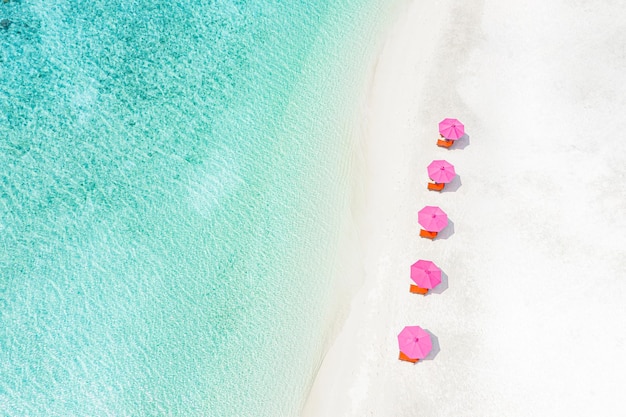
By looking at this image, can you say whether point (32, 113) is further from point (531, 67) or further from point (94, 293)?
point (531, 67)

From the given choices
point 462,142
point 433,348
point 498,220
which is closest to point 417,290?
point 433,348

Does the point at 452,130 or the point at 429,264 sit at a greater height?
the point at 452,130

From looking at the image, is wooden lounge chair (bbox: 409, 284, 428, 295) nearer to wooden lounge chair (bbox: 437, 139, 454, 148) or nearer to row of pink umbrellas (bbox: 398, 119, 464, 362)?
row of pink umbrellas (bbox: 398, 119, 464, 362)

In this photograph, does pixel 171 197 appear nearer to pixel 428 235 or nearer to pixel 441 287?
pixel 428 235

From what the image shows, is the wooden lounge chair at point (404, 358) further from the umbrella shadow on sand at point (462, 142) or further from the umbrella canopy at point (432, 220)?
the umbrella shadow on sand at point (462, 142)

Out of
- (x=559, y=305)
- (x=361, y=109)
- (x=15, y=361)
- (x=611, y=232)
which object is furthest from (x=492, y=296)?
(x=15, y=361)
